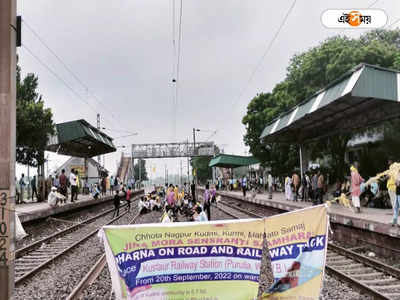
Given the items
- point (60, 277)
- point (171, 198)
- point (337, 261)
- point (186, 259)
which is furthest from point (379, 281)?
point (171, 198)

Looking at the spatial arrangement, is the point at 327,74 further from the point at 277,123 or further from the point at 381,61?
the point at 277,123

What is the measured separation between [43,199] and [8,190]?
64.8 ft

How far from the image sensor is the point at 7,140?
4.05 m

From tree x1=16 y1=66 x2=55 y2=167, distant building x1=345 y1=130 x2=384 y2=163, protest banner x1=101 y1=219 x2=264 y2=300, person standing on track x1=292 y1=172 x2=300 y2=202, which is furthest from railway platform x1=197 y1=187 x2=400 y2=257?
tree x1=16 y1=66 x2=55 y2=167

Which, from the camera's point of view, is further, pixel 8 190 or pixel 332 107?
pixel 332 107

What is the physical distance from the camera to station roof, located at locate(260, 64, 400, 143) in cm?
1245

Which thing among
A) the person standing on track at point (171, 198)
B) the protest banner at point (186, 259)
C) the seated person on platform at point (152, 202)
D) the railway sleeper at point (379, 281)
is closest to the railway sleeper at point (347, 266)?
the railway sleeper at point (379, 281)

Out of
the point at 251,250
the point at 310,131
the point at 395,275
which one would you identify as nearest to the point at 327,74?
the point at 310,131

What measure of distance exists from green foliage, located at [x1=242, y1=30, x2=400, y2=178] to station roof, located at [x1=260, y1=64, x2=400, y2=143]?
14.8 ft

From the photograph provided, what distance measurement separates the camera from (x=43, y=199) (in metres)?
22.3

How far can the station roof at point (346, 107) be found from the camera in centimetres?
1245

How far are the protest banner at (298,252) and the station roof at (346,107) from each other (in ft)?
28.5

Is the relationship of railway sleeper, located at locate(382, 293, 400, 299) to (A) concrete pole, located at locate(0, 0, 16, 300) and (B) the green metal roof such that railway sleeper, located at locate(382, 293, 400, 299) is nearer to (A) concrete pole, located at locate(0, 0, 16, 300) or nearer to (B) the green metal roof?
(A) concrete pole, located at locate(0, 0, 16, 300)

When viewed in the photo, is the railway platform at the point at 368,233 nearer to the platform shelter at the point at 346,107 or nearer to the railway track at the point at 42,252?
the platform shelter at the point at 346,107
